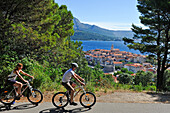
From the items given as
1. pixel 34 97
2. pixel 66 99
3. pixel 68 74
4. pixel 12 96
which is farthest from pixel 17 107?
pixel 68 74

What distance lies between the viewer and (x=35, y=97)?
17.4 ft

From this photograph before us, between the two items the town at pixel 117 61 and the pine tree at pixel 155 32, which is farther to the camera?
the town at pixel 117 61

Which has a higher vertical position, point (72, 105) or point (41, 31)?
point (41, 31)

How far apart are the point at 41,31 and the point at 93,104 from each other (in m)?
7.45

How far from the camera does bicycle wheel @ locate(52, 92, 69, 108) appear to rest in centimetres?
529

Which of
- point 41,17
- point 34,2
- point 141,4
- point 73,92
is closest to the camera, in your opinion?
point 73,92

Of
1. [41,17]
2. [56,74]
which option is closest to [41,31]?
[41,17]

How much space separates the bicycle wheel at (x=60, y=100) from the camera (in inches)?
208

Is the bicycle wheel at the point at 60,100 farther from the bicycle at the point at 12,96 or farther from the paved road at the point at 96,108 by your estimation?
the bicycle at the point at 12,96

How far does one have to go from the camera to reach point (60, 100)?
17.3 ft

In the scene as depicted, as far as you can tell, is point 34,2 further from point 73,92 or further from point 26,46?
point 73,92

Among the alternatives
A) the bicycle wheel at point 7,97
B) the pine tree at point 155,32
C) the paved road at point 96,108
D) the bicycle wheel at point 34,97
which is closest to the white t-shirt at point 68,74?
the paved road at point 96,108

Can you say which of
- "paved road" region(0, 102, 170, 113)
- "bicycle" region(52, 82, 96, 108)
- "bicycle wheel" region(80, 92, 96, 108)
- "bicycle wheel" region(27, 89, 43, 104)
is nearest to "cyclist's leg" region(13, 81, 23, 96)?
"bicycle wheel" region(27, 89, 43, 104)

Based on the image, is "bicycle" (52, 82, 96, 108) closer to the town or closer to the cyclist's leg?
the cyclist's leg
